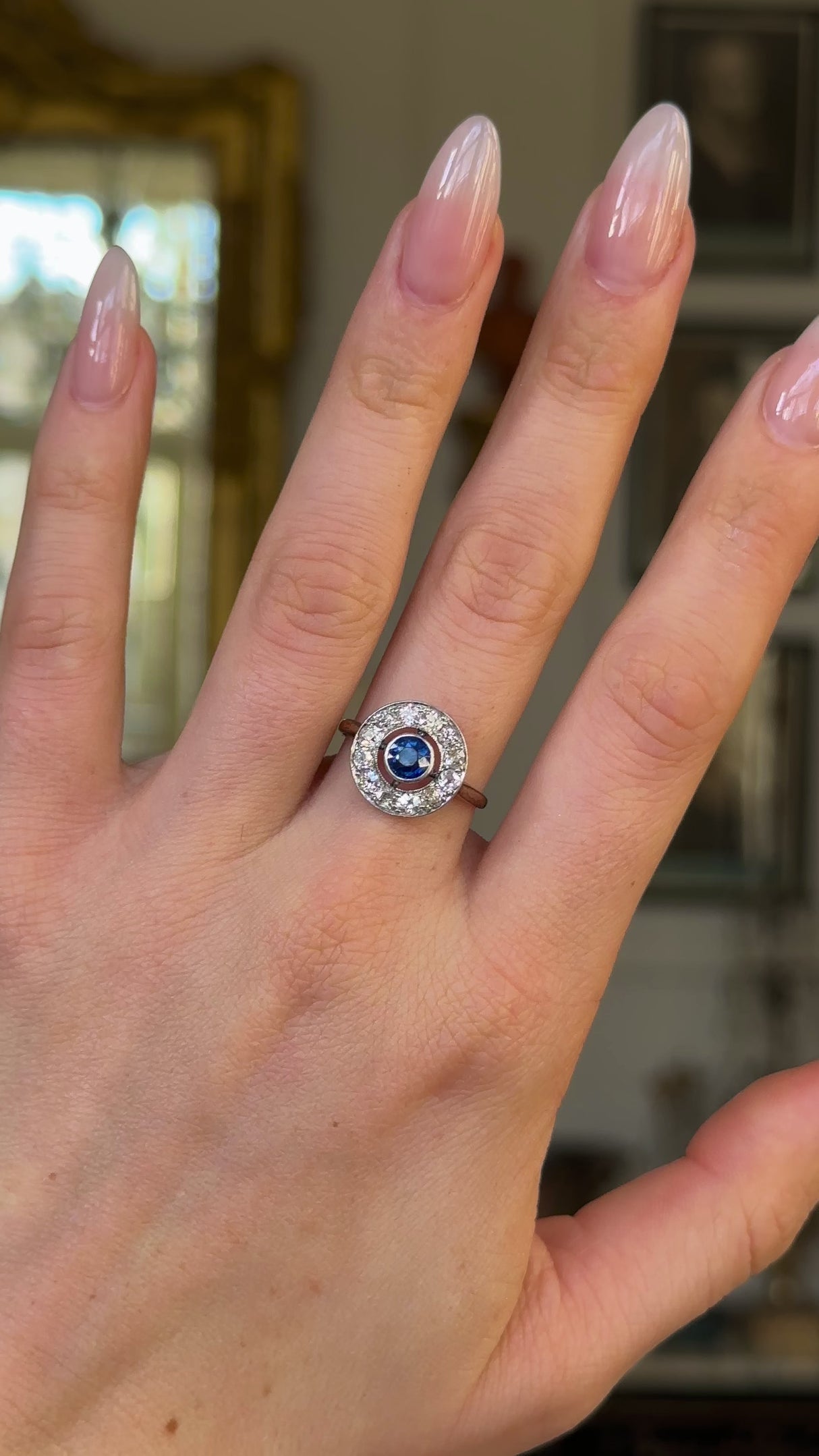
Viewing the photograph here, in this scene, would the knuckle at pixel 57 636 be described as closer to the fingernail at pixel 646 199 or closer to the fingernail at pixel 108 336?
the fingernail at pixel 108 336

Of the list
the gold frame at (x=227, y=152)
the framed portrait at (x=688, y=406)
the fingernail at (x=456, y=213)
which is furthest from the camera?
the framed portrait at (x=688, y=406)

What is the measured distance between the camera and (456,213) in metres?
0.62

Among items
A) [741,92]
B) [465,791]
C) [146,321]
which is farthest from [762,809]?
[465,791]

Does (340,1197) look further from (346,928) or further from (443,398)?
(443,398)

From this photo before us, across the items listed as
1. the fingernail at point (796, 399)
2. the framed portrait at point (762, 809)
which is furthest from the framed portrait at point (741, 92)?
the fingernail at point (796, 399)

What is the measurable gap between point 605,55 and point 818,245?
0.52 meters

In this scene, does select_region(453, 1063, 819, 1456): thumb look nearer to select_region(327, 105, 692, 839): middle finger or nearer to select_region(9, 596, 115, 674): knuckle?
select_region(327, 105, 692, 839): middle finger

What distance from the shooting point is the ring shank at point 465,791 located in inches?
25.9

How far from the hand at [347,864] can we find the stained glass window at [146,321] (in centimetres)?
167

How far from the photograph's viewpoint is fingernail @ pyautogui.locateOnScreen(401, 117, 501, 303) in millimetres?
621

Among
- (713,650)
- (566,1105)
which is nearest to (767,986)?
(566,1105)

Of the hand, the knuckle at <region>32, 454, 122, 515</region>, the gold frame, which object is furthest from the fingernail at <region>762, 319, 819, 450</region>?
the gold frame

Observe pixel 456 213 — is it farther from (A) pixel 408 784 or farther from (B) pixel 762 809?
(B) pixel 762 809

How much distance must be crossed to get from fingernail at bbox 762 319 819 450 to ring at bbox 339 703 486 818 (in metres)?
0.22
